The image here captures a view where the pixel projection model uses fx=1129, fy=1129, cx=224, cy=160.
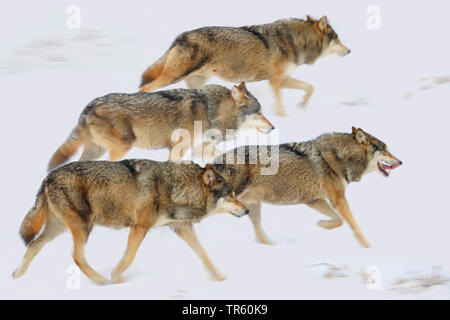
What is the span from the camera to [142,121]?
1204 cm

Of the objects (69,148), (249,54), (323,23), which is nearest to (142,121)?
(69,148)

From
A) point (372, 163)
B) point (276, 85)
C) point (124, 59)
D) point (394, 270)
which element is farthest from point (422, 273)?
point (124, 59)

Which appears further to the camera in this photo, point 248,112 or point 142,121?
point 248,112

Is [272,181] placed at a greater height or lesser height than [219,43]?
lesser

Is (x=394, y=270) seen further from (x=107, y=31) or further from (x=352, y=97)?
(x=107, y=31)

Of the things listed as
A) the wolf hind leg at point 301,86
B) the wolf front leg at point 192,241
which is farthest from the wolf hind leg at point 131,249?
the wolf hind leg at point 301,86

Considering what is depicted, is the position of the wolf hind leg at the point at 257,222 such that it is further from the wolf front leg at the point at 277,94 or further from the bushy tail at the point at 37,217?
the bushy tail at the point at 37,217

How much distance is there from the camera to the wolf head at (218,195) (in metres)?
11.1

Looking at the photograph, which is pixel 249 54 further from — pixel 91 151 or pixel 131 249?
pixel 131 249

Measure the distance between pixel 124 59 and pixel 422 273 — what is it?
551 cm

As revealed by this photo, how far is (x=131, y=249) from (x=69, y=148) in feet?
5.66

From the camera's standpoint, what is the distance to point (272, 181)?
467 inches

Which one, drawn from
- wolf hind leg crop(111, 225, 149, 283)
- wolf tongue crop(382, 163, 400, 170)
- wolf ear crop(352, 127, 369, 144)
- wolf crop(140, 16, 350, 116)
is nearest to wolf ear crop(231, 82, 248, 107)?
wolf crop(140, 16, 350, 116)

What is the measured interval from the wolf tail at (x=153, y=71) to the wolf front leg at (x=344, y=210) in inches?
99.0
